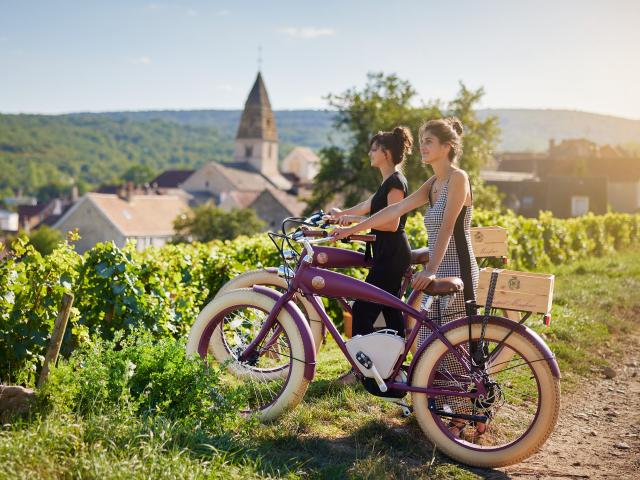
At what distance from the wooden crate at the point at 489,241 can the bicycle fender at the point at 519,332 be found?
1.33 m

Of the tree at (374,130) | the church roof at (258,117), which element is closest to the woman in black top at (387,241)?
the tree at (374,130)

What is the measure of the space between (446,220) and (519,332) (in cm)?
85

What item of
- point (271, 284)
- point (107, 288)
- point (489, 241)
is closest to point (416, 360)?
point (271, 284)

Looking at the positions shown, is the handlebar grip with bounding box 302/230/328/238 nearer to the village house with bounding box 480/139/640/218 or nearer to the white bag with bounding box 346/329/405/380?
the white bag with bounding box 346/329/405/380

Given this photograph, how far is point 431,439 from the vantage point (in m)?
4.89

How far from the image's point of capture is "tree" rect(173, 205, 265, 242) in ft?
228

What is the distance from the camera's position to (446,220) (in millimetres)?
4926

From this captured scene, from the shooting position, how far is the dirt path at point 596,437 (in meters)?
4.93

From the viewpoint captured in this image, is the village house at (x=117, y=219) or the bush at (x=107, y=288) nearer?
the bush at (x=107, y=288)

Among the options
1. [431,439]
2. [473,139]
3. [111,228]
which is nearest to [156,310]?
[431,439]

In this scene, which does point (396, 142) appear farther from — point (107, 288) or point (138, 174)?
point (138, 174)

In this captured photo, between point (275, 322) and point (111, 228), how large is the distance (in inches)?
2958

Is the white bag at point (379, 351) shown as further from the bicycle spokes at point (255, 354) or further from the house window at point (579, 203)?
the house window at point (579, 203)

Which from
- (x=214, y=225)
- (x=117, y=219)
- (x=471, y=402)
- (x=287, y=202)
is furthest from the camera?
(x=287, y=202)
